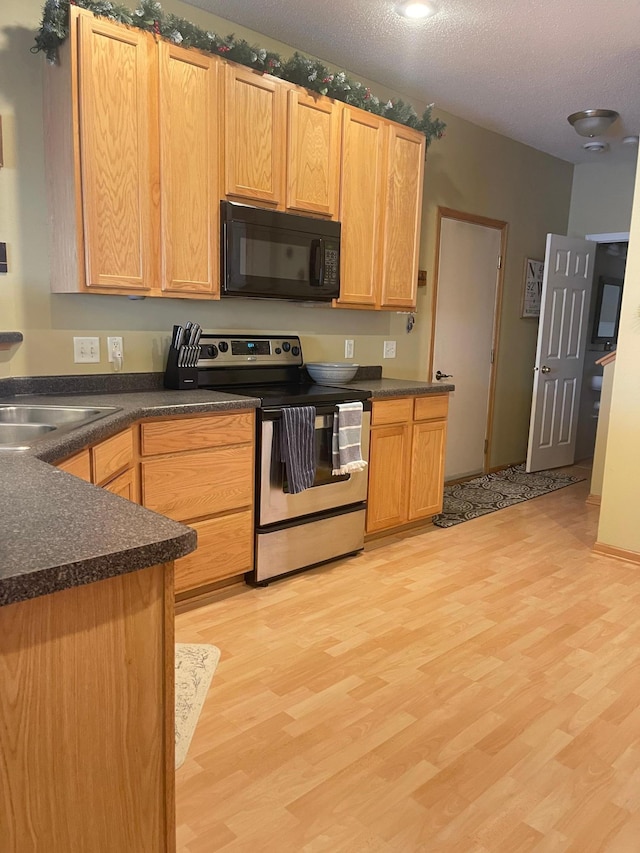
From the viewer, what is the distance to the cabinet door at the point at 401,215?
355cm

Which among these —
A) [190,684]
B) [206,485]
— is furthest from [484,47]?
[190,684]

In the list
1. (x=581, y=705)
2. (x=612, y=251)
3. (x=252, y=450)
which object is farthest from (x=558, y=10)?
(x=612, y=251)

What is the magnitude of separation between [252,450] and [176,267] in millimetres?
869

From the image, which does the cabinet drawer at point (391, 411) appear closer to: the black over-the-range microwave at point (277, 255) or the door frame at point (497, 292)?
the black over-the-range microwave at point (277, 255)

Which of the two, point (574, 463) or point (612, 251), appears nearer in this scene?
point (574, 463)

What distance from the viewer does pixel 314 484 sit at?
10.1 feet

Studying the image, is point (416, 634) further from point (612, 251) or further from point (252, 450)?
point (612, 251)

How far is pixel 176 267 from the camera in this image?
275 cm

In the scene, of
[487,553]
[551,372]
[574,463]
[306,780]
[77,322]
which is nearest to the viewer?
[306,780]

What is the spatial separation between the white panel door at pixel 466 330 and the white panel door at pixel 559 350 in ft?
1.37

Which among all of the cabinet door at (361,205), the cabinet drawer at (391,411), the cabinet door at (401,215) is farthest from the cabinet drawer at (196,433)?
the cabinet door at (401,215)

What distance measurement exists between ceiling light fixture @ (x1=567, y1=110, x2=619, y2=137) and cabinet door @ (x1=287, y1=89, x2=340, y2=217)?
197 centimetres

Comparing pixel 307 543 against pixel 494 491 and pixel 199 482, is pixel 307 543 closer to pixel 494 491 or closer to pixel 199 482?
pixel 199 482

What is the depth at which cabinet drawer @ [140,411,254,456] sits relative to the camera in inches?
97.9
